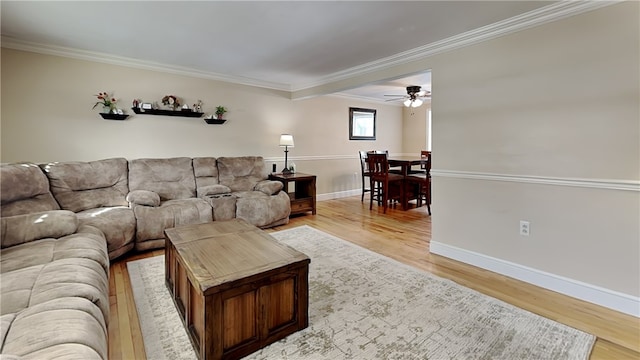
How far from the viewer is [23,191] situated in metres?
2.58

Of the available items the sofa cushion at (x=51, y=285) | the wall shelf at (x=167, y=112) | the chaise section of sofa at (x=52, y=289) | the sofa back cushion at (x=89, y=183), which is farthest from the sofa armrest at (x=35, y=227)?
the wall shelf at (x=167, y=112)

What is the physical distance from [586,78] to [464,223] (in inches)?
60.2

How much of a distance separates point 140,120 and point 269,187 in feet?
6.43

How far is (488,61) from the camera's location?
269 centimetres

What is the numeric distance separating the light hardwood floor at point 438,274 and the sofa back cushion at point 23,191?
Answer: 0.85 meters

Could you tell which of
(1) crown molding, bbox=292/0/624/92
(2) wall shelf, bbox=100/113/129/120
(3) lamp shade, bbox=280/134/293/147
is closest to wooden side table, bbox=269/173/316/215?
(3) lamp shade, bbox=280/134/293/147

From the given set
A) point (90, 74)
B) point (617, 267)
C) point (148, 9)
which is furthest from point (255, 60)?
point (617, 267)

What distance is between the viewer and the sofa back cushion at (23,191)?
2412 mm

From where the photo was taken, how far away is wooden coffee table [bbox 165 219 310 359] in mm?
1546

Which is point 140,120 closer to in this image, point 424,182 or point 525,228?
point 424,182

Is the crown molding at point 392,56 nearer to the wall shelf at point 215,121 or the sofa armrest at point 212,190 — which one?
the wall shelf at point 215,121

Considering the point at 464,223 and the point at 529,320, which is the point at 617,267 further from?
the point at 464,223

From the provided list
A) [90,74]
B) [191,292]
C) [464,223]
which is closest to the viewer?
[191,292]

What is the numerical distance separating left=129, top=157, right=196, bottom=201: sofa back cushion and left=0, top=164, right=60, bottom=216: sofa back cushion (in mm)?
857
